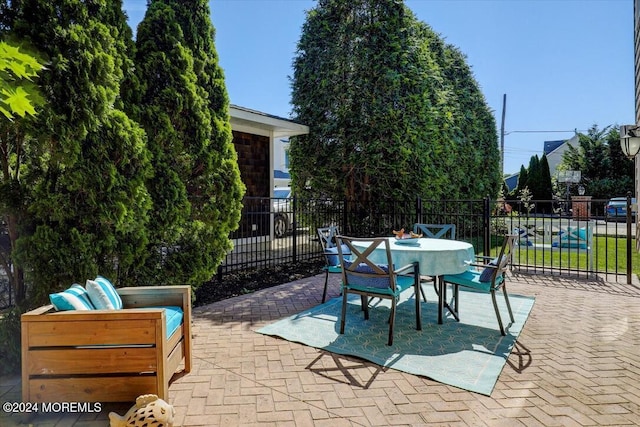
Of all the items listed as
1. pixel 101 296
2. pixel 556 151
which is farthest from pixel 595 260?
pixel 556 151

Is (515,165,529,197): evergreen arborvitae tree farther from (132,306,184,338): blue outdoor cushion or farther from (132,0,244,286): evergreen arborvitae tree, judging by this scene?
(132,306,184,338): blue outdoor cushion

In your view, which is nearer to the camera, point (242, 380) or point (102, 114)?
point (242, 380)

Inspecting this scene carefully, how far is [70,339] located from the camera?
2354mm

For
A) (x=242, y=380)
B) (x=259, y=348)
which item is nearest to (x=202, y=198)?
(x=259, y=348)

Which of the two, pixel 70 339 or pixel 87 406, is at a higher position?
pixel 70 339

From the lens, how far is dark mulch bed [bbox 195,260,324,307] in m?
5.56

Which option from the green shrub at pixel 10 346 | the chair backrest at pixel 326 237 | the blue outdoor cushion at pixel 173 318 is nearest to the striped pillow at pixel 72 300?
the blue outdoor cushion at pixel 173 318

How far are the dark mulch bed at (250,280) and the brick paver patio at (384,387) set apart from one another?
51.0 inches

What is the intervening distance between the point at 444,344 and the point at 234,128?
740 cm

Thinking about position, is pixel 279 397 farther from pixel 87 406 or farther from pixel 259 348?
pixel 87 406

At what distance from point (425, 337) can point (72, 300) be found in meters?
3.10

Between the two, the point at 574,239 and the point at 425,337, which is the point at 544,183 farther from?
the point at 425,337

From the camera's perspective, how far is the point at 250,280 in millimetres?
6555

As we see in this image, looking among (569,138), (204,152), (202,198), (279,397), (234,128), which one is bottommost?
(279,397)
